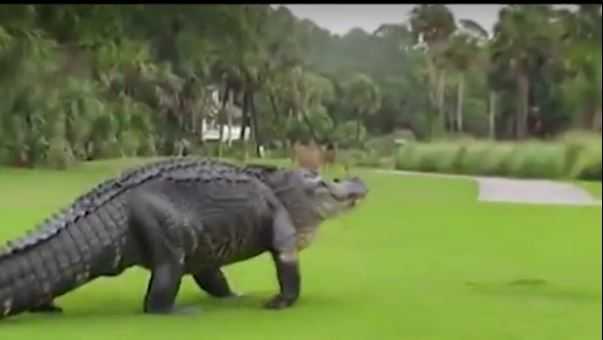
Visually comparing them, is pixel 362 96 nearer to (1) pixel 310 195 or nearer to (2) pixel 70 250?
(1) pixel 310 195

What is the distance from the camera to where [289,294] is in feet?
14.7

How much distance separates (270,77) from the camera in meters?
6.16

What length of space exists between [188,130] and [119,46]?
2.90 ft

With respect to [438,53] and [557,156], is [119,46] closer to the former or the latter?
[438,53]

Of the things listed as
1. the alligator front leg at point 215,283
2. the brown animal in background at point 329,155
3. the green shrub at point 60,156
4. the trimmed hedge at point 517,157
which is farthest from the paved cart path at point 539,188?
the green shrub at point 60,156

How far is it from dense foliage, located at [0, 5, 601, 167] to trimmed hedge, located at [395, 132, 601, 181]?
35 millimetres

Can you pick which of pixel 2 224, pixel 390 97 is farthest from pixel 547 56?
pixel 2 224

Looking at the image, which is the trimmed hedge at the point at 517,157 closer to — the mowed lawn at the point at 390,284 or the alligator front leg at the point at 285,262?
the mowed lawn at the point at 390,284

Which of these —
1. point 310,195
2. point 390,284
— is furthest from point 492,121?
point 390,284

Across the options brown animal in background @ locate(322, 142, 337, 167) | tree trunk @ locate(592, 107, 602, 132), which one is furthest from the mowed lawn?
tree trunk @ locate(592, 107, 602, 132)

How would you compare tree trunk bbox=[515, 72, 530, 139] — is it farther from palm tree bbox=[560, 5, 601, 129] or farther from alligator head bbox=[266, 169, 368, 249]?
alligator head bbox=[266, 169, 368, 249]

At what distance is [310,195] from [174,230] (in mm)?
800

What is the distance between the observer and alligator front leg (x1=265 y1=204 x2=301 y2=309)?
4465 mm

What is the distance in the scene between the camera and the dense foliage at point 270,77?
2430 mm
